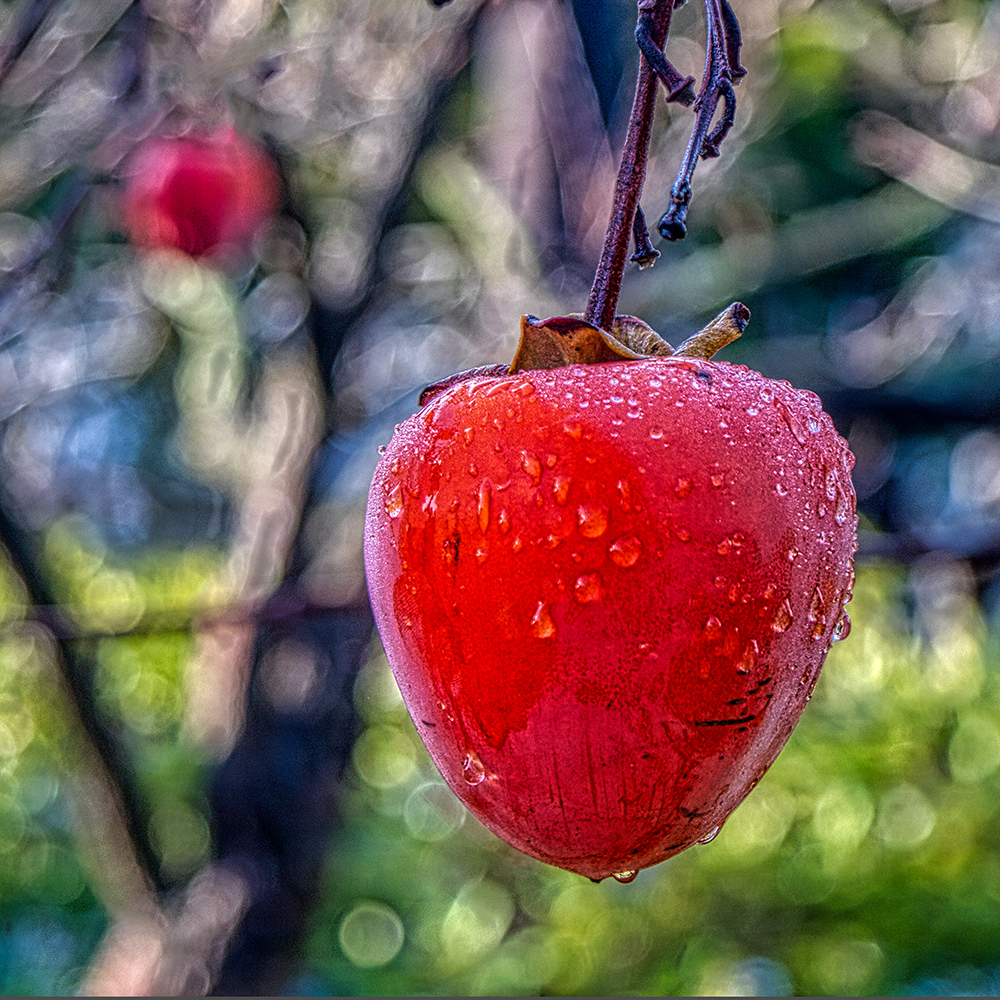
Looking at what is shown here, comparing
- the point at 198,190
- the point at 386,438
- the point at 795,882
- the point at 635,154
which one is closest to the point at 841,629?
the point at 635,154

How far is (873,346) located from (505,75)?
50.2 inches

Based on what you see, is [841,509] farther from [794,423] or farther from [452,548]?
[452,548]

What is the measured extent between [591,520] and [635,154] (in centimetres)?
16

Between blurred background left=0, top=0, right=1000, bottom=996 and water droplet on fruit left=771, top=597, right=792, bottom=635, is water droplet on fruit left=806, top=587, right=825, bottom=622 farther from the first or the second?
blurred background left=0, top=0, right=1000, bottom=996

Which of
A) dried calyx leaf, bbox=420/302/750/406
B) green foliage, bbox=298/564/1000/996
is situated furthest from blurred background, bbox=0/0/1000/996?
dried calyx leaf, bbox=420/302/750/406

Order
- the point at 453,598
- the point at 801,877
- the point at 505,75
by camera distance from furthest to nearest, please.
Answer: the point at 801,877, the point at 505,75, the point at 453,598

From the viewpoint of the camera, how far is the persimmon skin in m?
0.44

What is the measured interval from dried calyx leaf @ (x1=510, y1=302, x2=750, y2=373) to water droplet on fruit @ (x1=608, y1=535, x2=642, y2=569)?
0.33ft

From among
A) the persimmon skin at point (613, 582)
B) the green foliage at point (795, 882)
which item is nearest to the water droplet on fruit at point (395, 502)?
the persimmon skin at point (613, 582)

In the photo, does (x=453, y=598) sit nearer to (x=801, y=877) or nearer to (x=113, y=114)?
(x=113, y=114)

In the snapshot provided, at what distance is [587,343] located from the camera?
0.49m

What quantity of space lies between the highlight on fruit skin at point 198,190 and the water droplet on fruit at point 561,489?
1745mm

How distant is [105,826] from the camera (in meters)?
1.75

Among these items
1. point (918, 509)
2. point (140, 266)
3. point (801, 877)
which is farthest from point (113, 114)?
point (918, 509)
